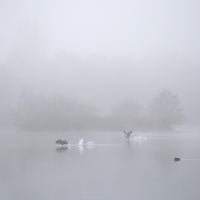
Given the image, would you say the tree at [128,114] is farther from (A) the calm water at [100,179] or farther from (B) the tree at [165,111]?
(A) the calm water at [100,179]

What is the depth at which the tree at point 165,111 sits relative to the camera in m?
55.0

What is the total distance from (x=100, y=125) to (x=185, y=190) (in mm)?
50175

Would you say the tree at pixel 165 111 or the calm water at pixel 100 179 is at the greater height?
the tree at pixel 165 111

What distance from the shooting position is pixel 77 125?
6072 centimetres

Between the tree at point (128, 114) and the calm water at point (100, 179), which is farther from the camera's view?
A: the tree at point (128, 114)

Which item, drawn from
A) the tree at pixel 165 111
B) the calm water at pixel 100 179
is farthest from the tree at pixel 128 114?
the calm water at pixel 100 179

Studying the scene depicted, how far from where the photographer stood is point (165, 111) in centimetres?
5509

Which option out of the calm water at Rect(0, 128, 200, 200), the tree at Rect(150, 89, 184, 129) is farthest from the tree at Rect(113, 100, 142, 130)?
the calm water at Rect(0, 128, 200, 200)

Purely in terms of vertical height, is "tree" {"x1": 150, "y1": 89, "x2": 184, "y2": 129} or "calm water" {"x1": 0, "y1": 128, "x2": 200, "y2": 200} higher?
"tree" {"x1": 150, "y1": 89, "x2": 184, "y2": 129}

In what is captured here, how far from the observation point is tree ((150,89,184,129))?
55000 mm

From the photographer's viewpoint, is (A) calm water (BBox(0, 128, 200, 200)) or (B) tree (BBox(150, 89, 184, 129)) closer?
(A) calm water (BBox(0, 128, 200, 200))

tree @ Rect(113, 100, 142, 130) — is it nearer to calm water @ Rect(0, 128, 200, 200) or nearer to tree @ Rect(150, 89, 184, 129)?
tree @ Rect(150, 89, 184, 129)

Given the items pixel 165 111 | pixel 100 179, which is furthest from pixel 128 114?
pixel 100 179

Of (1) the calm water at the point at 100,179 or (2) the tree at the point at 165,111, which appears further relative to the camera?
(2) the tree at the point at 165,111
